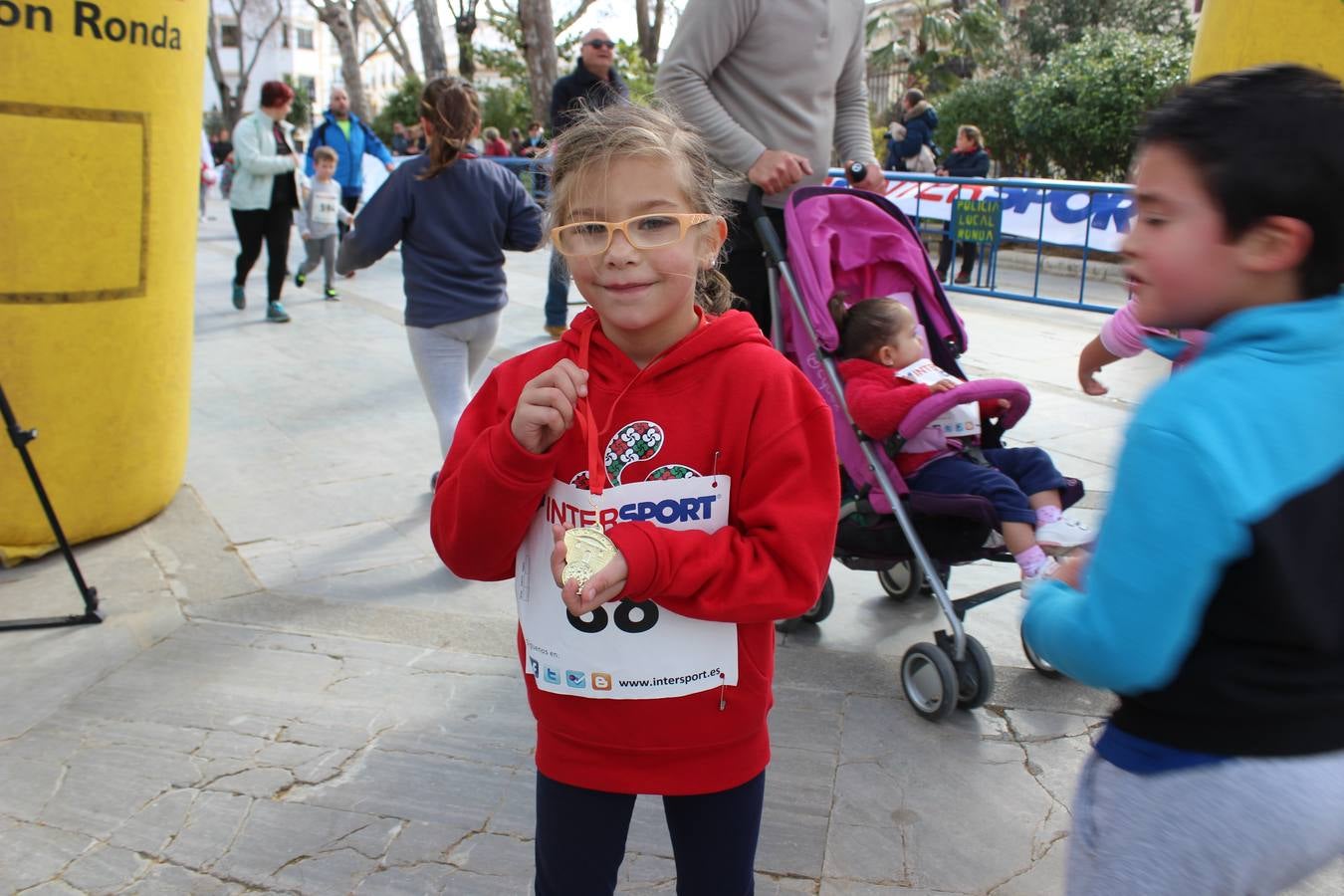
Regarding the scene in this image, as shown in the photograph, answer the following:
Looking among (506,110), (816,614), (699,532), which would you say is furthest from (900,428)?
(506,110)

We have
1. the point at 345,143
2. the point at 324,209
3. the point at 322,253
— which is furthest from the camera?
the point at 345,143

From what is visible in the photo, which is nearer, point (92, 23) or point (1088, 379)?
point (1088, 379)

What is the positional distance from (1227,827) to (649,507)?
33.4 inches

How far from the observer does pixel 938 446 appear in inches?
130

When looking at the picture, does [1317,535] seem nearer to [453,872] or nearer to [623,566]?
[623,566]

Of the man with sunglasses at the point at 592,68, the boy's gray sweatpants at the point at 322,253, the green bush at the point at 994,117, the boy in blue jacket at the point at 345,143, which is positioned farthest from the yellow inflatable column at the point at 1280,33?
the green bush at the point at 994,117

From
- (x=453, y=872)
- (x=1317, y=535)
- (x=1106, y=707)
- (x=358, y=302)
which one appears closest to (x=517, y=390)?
(x=1317, y=535)

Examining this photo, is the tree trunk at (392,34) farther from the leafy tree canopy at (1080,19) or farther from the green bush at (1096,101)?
the green bush at (1096,101)

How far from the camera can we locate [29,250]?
3.87 m

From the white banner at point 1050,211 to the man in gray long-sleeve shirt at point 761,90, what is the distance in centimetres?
594

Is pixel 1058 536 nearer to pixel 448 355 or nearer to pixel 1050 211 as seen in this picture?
pixel 448 355

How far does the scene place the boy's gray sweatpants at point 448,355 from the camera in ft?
15.4

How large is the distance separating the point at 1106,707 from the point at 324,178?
8.67 m

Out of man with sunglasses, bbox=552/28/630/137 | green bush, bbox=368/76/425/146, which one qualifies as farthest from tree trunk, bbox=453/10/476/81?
man with sunglasses, bbox=552/28/630/137
